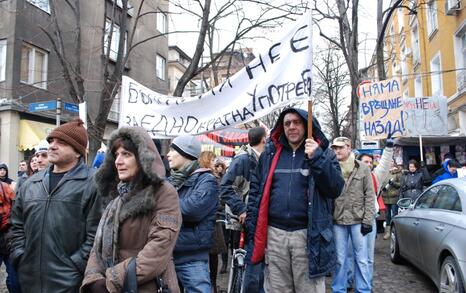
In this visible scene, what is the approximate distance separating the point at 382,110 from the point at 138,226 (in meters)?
7.41

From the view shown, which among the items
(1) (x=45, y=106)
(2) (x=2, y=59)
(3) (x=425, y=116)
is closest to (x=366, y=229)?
(1) (x=45, y=106)

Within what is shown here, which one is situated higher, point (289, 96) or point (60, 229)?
point (289, 96)

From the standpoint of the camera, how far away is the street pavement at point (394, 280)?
5.91m

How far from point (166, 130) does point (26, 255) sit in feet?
7.19

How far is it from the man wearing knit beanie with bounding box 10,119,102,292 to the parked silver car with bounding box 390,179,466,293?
3.70 metres

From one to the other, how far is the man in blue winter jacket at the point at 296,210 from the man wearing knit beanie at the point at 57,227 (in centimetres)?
126

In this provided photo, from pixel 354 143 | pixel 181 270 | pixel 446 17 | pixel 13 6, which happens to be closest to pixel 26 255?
pixel 181 270

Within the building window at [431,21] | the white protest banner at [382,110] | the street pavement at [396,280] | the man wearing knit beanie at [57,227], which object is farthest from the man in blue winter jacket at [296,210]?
the building window at [431,21]

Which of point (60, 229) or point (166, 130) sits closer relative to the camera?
point (60, 229)

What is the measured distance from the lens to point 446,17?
18172 mm

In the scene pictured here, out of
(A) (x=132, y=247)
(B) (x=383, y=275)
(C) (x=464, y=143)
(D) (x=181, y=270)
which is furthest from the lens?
(C) (x=464, y=143)

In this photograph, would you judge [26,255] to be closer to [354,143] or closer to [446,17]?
[354,143]

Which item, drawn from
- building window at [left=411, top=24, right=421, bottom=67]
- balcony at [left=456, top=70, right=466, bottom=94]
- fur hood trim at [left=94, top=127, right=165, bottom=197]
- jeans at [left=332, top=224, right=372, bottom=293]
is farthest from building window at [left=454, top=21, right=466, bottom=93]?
fur hood trim at [left=94, top=127, right=165, bottom=197]

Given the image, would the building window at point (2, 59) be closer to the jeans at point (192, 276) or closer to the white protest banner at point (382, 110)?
the white protest banner at point (382, 110)
